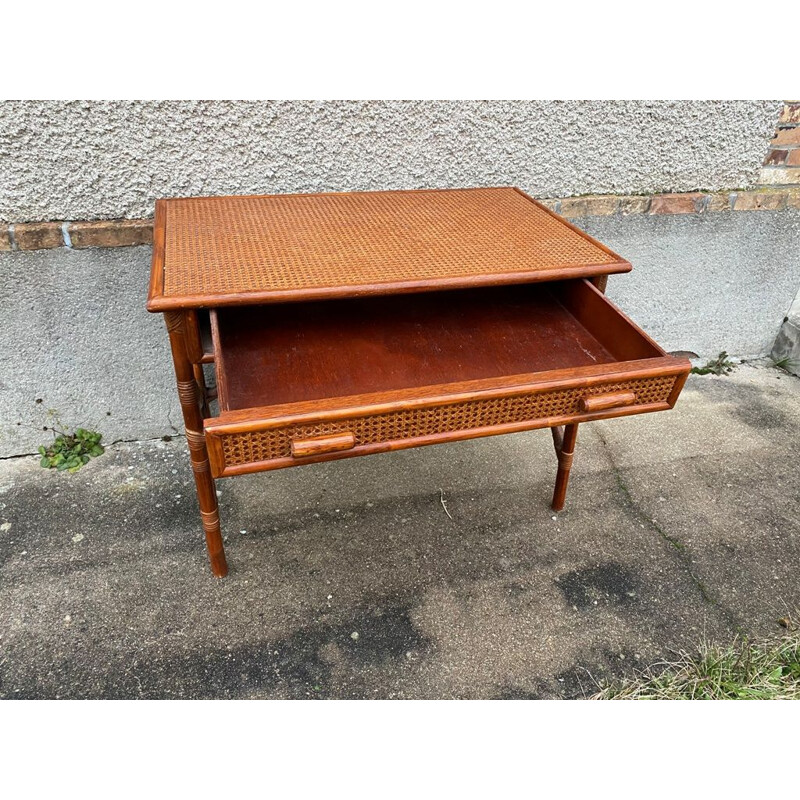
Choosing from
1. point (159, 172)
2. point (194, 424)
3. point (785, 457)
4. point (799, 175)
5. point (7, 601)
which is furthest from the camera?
point (799, 175)

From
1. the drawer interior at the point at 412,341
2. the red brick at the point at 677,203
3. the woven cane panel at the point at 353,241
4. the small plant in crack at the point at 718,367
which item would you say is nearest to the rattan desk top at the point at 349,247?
the woven cane panel at the point at 353,241

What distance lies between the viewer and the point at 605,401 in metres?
1.20

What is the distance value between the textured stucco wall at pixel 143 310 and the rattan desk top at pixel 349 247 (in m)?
0.46

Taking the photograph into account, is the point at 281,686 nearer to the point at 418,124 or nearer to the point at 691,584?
the point at 691,584

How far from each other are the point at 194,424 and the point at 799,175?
242 centimetres

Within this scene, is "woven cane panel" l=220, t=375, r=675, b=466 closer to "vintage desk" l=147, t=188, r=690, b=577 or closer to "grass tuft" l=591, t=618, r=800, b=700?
"vintage desk" l=147, t=188, r=690, b=577

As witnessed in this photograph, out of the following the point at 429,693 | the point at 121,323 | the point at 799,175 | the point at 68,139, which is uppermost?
the point at 68,139

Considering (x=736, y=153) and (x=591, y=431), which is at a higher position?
(x=736, y=153)

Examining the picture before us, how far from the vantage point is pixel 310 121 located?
5.97ft

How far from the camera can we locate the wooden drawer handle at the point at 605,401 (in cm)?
120

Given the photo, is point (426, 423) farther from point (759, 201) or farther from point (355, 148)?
point (759, 201)

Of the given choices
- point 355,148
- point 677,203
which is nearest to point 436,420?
point 355,148

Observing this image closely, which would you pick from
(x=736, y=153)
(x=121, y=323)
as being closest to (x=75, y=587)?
(x=121, y=323)

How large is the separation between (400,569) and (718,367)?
1.89 metres
